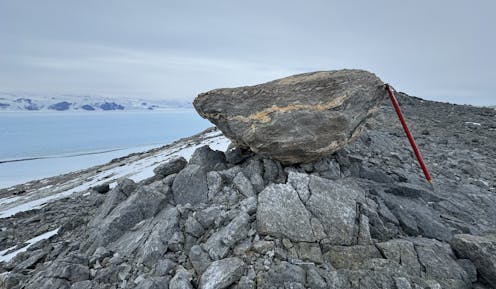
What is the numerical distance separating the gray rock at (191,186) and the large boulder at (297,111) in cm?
138

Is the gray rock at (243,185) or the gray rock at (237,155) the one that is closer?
the gray rock at (243,185)

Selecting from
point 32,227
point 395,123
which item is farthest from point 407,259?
point 395,123

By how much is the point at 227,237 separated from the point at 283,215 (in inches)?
45.2

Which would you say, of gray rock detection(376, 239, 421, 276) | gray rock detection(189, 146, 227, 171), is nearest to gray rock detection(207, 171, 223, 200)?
gray rock detection(189, 146, 227, 171)

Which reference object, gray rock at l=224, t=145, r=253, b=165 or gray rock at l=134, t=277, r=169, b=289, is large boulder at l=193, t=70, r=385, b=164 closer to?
gray rock at l=224, t=145, r=253, b=165

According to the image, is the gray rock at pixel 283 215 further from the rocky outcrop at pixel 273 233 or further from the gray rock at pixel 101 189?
the gray rock at pixel 101 189

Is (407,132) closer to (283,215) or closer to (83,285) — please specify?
(283,215)

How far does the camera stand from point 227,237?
5.53 meters

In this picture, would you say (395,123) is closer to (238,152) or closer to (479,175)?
(479,175)

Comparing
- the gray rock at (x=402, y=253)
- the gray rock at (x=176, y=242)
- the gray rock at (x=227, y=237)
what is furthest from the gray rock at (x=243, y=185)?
the gray rock at (x=402, y=253)

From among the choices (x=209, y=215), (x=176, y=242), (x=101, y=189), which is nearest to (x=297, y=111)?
(x=209, y=215)

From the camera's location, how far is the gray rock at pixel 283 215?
555cm

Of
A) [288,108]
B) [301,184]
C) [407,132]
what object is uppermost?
[288,108]

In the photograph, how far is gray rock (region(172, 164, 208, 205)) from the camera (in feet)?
23.8
